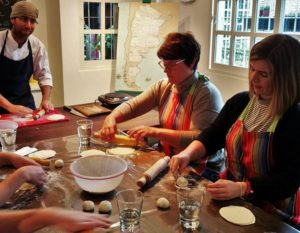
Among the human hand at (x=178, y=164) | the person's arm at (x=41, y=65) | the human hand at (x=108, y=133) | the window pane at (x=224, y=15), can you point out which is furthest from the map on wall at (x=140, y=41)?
the human hand at (x=178, y=164)

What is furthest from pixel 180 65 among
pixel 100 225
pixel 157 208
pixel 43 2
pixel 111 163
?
pixel 43 2

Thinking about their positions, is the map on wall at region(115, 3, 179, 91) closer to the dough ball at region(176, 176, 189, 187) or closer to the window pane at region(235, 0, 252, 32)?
the window pane at region(235, 0, 252, 32)

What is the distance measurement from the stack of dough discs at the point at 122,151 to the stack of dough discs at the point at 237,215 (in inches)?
23.5

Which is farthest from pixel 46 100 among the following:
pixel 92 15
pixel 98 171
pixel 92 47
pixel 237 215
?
pixel 237 215

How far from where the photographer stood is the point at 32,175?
1.25 meters

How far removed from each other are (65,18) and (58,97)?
34.0 inches

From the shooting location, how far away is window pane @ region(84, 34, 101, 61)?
3.74 metres

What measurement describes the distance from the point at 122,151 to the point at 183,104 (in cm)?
50

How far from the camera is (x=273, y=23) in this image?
9.62ft

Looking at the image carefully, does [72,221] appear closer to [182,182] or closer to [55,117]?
[182,182]

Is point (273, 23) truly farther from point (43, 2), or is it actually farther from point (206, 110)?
point (43, 2)

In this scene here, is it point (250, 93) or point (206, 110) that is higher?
point (250, 93)

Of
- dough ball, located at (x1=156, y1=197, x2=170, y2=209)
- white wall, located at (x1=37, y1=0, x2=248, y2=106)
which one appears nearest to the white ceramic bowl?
Result: dough ball, located at (x1=156, y1=197, x2=170, y2=209)

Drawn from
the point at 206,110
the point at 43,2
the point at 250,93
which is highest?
the point at 43,2
